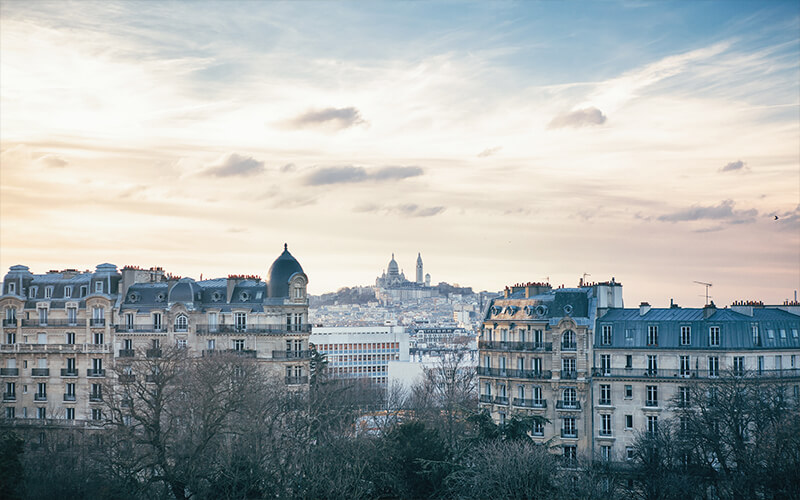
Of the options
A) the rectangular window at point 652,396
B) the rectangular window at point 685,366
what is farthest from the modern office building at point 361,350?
the rectangular window at point 685,366

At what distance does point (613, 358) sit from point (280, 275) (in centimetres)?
2617

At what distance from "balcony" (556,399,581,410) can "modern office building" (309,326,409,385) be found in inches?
3976

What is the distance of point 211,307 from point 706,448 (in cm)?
3921

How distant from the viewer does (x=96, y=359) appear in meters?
81.3

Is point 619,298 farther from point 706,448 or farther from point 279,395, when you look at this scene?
point 279,395

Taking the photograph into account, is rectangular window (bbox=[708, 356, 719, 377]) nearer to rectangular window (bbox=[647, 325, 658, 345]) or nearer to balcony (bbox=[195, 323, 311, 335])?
rectangular window (bbox=[647, 325, 658, 345])

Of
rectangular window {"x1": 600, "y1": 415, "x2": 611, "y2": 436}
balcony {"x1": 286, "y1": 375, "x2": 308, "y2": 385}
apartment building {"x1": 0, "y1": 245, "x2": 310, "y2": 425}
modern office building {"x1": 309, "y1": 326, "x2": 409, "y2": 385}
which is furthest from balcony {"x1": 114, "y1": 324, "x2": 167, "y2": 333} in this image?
modern office building {"x1": 309, "y1": 326, "x2": 409, "y2": 385}

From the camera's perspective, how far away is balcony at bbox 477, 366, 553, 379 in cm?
7094

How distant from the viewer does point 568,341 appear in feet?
232

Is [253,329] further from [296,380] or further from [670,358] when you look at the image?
[670,358]

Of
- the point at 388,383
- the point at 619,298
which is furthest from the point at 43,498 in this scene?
the point at 388,383

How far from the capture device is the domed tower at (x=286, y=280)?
78125 millimetres

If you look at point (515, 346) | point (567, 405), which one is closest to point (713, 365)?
point (567, 405)

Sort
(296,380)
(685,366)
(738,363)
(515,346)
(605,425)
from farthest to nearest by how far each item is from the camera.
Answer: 1. (296,380)
2. (515,346)
3. (605,425)
4. (685,366)
5. (738,363)
